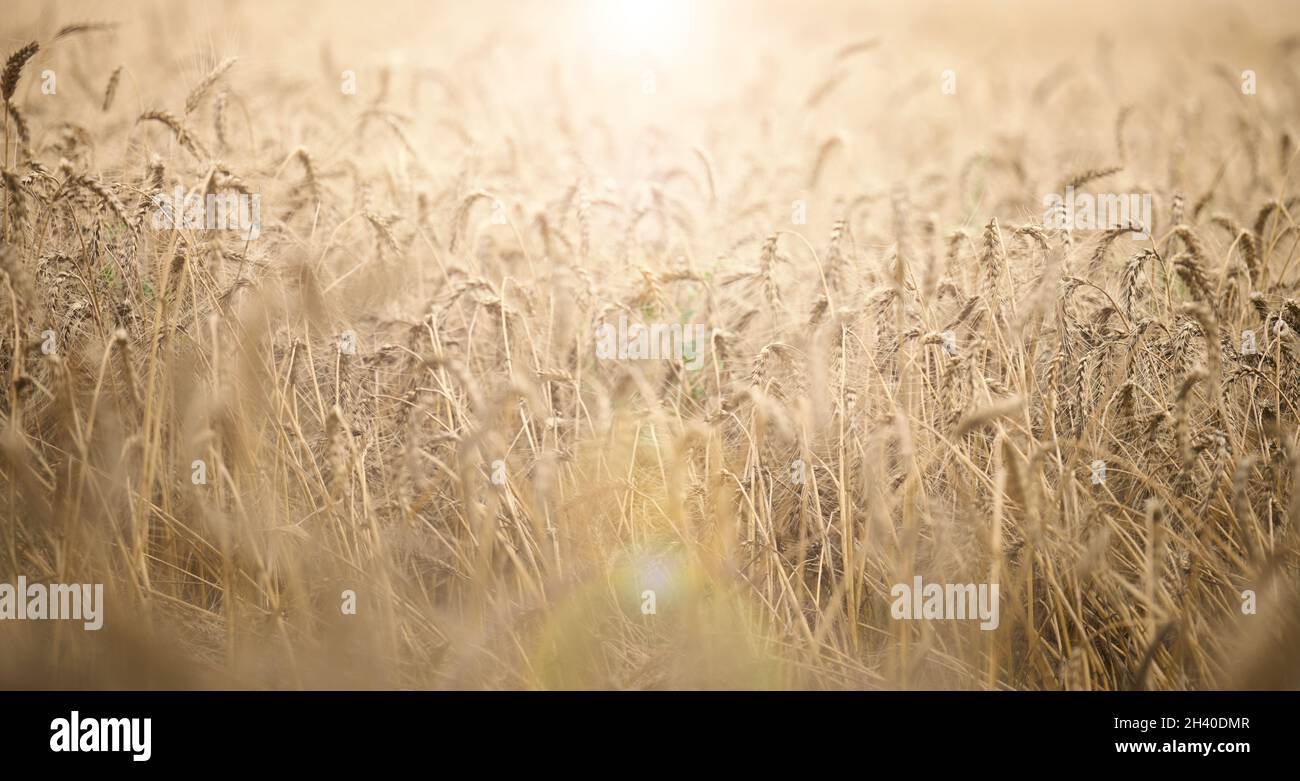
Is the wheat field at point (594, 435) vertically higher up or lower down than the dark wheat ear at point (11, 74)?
lower down

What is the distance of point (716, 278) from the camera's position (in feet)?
7.97

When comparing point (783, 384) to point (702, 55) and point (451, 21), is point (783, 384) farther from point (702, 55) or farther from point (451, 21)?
point (451, 21)

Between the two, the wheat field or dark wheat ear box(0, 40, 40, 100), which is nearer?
the wheat field

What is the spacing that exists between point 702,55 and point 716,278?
3.64 meters

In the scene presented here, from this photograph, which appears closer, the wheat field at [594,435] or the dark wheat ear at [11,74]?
the wheat field at [594,435]

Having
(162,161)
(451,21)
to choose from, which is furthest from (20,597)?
(451,21)

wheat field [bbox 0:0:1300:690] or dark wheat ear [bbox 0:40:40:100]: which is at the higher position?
dark wheat ear [bbox 0:40:40:100]

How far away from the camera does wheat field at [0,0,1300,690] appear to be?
1.73 m

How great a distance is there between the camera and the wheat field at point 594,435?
1.73m

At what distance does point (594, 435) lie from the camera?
79.8 inches

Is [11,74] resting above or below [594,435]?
above
